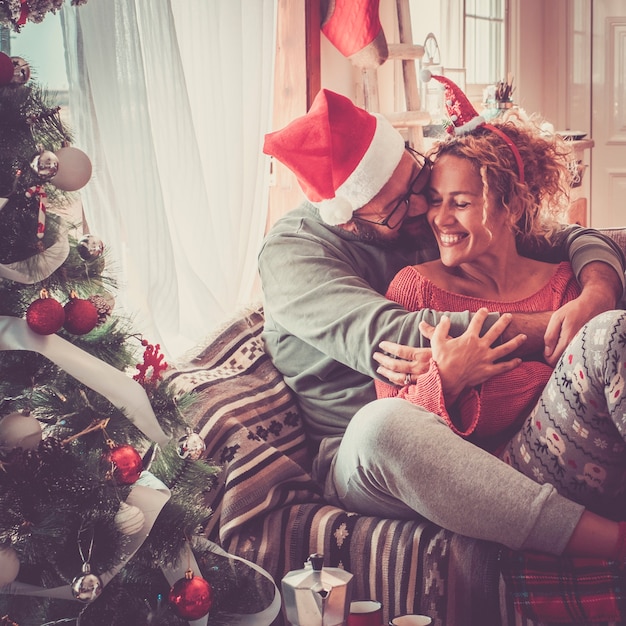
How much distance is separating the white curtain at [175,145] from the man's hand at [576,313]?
92 cm

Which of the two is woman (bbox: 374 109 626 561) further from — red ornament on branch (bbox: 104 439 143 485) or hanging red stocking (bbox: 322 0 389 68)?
hanging red stocking (bbox: 322 0 389 68)

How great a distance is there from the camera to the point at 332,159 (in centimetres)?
188

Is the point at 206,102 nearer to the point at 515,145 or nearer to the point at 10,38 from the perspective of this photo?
the point at 10,38

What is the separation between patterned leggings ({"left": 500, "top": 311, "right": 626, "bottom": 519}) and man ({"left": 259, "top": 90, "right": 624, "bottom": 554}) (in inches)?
2.9

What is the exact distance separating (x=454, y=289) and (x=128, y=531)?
92 cm

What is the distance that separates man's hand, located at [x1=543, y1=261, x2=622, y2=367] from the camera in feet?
5.44

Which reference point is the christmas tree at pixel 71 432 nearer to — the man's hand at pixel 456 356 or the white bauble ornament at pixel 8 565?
the white bauble ornament at pixel 8 565

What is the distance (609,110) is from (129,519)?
5238mm

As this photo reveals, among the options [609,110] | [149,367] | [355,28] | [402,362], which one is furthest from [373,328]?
[609,110]

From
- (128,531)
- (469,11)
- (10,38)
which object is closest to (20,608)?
(128,531)

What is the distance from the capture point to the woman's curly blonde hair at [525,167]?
1792 mm

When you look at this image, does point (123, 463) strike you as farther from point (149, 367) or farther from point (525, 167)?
point (525, 167)

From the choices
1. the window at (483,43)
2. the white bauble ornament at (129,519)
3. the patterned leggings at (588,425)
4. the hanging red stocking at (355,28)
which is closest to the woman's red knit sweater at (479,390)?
the patterned leggings at (588,425)

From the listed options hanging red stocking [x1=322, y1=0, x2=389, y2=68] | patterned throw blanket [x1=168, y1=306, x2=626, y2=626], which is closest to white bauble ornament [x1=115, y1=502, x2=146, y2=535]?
patterned throw blanket [x1=168, y1=306, x2=626, y2=626]
